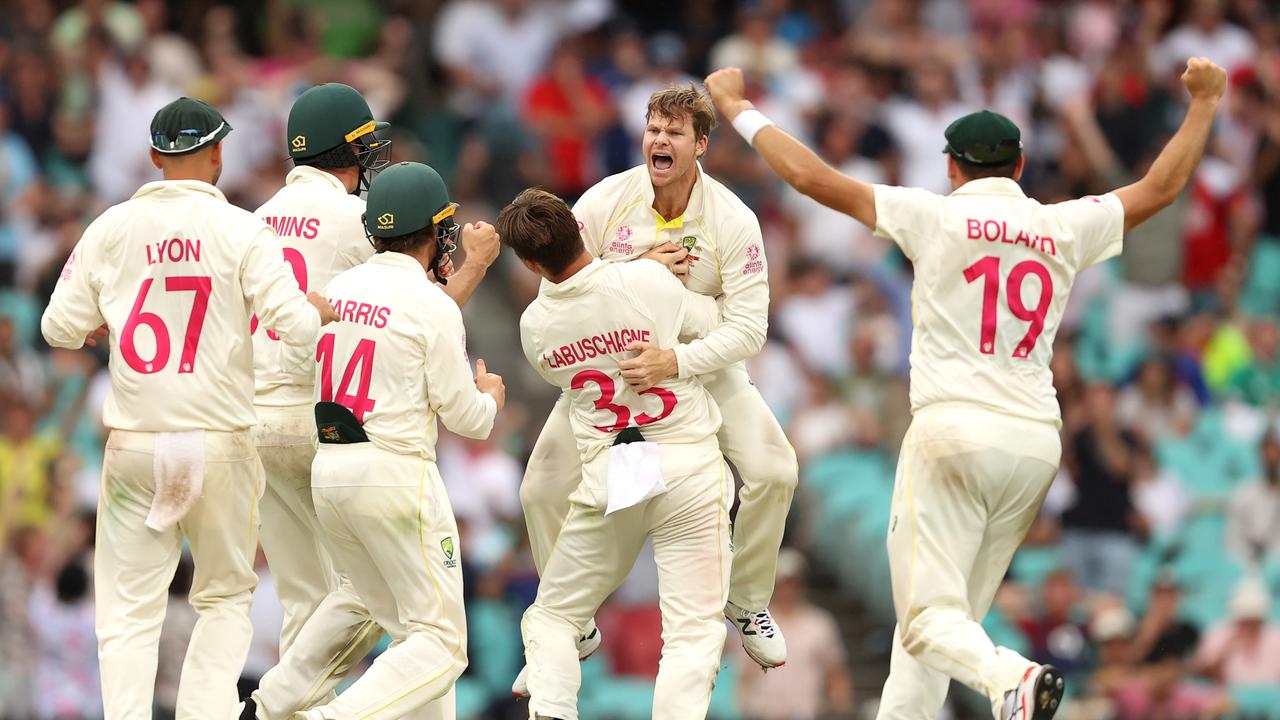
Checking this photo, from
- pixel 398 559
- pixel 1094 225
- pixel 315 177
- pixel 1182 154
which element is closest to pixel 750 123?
pixel 1094 225

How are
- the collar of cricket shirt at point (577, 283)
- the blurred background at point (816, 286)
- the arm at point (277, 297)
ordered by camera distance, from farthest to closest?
the blurred background at point (816, 286), the collar of cricket shirt at point (577, 283), the arm at point (277, 297)

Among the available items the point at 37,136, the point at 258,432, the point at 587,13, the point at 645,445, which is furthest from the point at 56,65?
the point at 645,445

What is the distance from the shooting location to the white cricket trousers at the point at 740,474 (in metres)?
10.9

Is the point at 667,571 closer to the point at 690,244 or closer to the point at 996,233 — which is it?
the point at 690,244

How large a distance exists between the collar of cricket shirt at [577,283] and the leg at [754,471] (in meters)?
1.23

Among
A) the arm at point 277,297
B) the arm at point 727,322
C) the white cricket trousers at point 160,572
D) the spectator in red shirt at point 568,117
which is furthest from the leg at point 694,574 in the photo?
the spectator in red shirt at point 568,117

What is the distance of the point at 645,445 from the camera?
10.3 meters

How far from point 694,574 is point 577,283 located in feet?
5.31

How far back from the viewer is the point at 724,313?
1072 cm

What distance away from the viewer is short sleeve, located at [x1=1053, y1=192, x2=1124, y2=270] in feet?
33.2

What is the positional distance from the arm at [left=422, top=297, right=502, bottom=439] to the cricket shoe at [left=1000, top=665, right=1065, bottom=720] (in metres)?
2.90

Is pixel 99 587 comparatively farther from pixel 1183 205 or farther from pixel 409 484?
pixel 1183 205

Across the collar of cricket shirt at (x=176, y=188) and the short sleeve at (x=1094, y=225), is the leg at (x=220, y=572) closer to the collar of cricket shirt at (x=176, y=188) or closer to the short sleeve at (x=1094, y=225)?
the collar of cricket shirt at (x=176, y=188)

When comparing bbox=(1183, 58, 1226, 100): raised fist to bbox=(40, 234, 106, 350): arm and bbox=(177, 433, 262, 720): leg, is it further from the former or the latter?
bbox=(40, 234, 106, 350): arm
